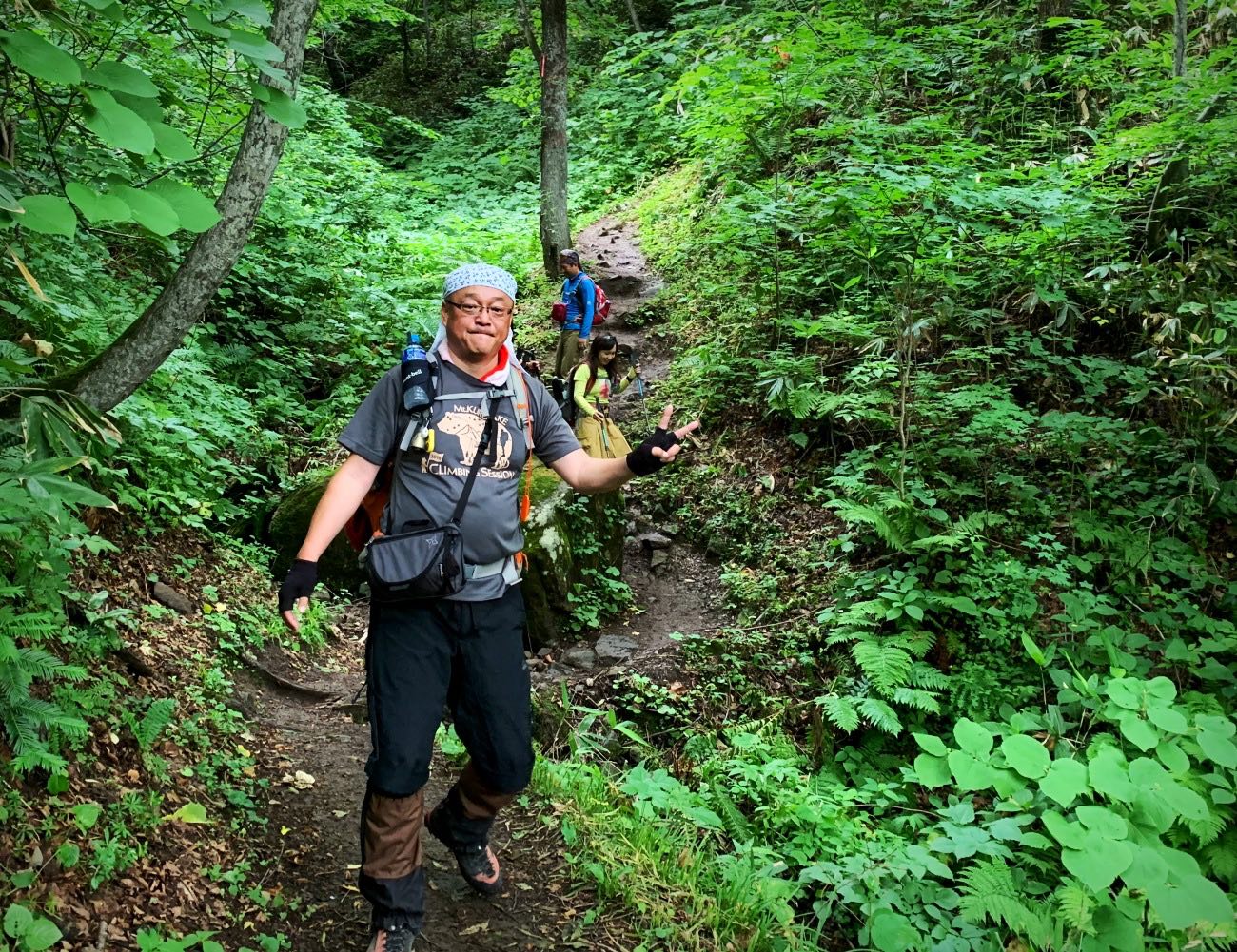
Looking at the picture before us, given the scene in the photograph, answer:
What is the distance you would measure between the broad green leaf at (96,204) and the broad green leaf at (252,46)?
1.88 feet

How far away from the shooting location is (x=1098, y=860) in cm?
331

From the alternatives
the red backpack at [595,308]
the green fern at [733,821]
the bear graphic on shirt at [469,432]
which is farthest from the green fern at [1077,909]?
the red backpack at [595,308]

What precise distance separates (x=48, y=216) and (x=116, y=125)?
0.92ft

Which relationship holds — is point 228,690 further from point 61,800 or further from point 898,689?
point 898,689

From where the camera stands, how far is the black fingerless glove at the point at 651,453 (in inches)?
128

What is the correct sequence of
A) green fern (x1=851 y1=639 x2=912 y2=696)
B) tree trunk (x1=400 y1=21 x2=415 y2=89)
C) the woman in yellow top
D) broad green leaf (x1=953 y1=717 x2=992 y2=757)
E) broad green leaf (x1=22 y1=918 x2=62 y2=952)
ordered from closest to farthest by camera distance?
broad green leaf (x1=22 y1=918 x2=62 y2=952)
broad green leaf (x1=953 y1=717 x2=992 y2=757)
green fern (x1=851 y1=639 x2=912 y2=696)
the woman in yellow top
tree trunk (x1=400 y1=21 x2=415 y2=89)

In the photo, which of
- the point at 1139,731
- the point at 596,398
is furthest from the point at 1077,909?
the point at 596,398

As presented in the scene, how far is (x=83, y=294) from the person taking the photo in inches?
200

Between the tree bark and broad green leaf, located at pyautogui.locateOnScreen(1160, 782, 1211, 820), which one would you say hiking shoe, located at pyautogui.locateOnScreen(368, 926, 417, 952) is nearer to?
broad green leaf, located at pyautogui.locateOnScreen(1160, 782, 1211, 820)

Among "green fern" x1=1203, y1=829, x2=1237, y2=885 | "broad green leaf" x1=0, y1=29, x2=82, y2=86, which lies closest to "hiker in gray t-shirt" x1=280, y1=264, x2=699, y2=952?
"broad green leaf" x1=0, y1=29, x2=82, y2=86

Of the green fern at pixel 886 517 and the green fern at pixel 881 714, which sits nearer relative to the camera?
the green fern at pixel 881 714

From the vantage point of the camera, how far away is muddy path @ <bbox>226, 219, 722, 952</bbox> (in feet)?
11.4

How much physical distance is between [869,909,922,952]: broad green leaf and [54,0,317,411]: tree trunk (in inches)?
151

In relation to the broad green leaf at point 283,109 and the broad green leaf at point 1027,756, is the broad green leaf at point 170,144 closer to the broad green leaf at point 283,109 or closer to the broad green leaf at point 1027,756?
the broad green leaf at point 283,109
